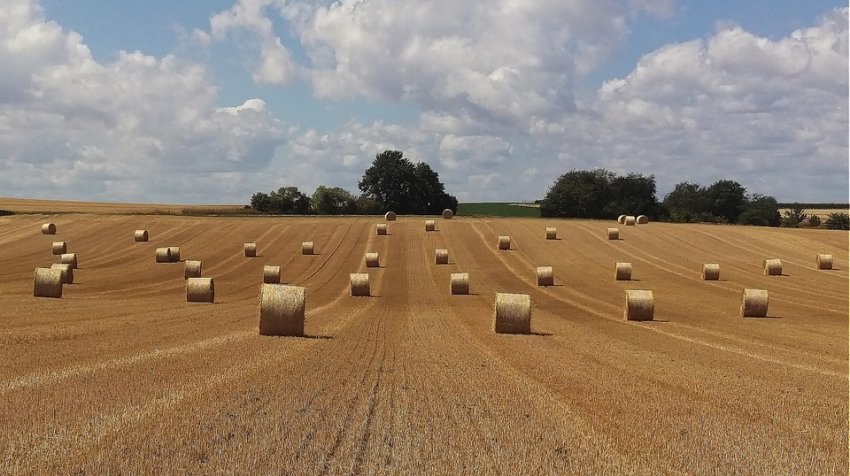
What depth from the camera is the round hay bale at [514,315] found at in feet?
65.0

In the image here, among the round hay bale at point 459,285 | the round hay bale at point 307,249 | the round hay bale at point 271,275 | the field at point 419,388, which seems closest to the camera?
the field at point 419,388

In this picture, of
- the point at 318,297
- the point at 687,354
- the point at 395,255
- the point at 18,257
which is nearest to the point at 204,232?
the point at 18,257

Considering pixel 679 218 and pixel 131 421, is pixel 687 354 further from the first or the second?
pixel 679 218

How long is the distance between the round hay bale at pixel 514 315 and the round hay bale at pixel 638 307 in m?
5.80

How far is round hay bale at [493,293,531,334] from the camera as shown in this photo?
19797 mm

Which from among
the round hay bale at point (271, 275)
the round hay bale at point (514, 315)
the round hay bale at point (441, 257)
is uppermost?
the round hay bale at point (514, 315)

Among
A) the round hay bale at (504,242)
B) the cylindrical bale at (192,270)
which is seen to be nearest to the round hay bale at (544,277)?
the round hay bale at (504,242)

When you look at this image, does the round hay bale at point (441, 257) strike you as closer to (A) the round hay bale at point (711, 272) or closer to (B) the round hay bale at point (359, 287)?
(B) the round hay bale at point (359, 287)

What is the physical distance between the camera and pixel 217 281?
126 feet

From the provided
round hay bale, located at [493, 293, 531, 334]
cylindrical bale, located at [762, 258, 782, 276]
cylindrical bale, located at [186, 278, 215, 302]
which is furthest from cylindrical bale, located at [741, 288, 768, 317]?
cylindrical bale, located at [186, 278, 215, 302]

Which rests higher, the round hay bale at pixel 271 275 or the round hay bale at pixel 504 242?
the round hay bale at pixel 504 242

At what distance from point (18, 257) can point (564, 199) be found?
254ft

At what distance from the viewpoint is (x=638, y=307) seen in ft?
80.2

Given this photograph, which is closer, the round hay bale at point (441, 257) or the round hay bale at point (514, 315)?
the round hay bale at point (514, 315)
